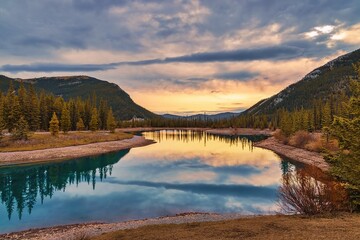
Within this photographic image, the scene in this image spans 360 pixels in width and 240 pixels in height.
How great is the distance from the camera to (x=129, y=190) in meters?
43.7

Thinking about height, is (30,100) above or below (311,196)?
above

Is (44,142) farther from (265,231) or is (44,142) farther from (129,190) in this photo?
(265,231)

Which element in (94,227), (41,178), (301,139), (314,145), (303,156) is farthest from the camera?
(301,139)

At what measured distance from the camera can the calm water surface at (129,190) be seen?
3228cm

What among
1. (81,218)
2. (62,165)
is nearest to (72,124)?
(62,165)

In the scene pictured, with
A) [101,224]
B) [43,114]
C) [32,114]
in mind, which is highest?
[43,114]

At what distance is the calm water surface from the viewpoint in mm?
Result: 32281

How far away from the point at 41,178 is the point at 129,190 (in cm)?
1941

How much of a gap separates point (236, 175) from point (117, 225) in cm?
3353

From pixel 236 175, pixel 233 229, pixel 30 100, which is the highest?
pixel 30 100

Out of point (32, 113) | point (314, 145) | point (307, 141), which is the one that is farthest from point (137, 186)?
point (32, 113)

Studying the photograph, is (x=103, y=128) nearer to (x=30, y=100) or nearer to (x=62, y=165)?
(x=30, y=100)

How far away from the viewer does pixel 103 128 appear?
155 m

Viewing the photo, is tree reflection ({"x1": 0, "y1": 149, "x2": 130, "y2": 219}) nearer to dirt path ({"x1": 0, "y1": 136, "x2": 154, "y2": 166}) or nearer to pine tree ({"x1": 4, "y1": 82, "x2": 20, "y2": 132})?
dirt path ({"x1": 0, "y1": 136, "x2": 154, "y2": 166})
